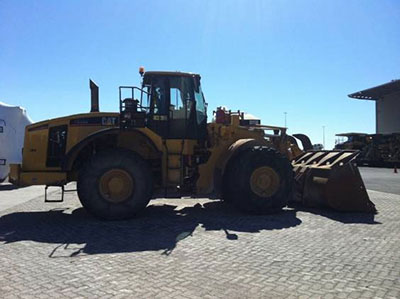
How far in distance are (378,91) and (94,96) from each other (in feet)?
165

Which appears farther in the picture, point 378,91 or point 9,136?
point 378,91

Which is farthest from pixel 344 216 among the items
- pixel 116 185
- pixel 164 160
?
pixel 116 185

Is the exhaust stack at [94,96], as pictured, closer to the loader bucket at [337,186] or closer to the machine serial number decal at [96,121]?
the machine serial number decal at [96,121]

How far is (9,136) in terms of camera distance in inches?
686

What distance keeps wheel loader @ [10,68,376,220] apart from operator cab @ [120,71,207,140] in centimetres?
2

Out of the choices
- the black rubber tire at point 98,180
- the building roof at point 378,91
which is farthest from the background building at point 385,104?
the black rubber tire at point 98,180

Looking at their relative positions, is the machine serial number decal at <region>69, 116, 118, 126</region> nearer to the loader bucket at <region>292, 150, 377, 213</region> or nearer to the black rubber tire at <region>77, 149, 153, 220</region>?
the black rubber tire at <region>77, 149, 153, 220</region>

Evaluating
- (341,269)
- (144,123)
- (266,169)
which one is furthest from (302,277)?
(144,123)

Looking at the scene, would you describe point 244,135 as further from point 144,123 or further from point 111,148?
point 111,148

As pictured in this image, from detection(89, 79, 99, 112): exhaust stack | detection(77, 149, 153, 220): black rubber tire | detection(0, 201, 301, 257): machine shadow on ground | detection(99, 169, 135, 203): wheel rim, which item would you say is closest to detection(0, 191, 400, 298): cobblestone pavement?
detection(0, 201, 301, 257): machine shadow on ground

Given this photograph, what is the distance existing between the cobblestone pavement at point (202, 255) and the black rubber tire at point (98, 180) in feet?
1.00

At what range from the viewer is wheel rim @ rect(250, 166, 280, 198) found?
9.32m

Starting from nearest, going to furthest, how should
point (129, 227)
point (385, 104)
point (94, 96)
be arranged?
point (129, 227) → point (94, 96) → point (385, 104)

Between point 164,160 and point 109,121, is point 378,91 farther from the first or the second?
point 109,121
